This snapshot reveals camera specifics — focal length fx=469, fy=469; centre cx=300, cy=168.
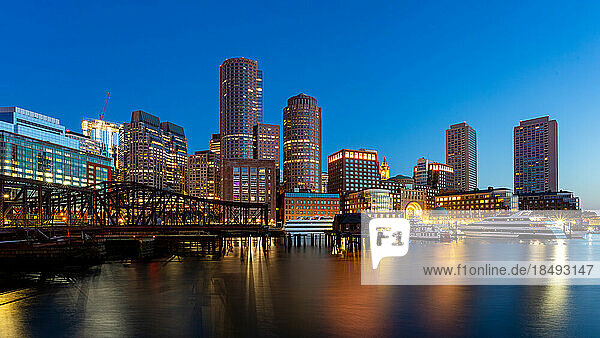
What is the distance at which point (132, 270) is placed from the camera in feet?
229

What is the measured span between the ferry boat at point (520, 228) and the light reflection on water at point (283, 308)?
311ft

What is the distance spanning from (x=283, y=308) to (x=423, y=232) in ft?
373

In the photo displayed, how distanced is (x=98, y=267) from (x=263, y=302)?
4129 centimetres

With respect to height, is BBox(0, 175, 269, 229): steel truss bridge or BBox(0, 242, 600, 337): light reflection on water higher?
BBox(0, 175, 269, 229): steel truss bridge

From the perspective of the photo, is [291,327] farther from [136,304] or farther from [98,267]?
[98,267]

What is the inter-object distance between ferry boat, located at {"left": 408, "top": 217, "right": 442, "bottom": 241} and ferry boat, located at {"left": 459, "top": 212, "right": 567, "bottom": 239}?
1604cm

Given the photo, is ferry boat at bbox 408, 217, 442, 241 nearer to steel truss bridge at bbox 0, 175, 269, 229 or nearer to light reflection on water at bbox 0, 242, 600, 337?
steel truss bridge at bbox 0, 175, 269, 229

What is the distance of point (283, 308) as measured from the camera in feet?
137

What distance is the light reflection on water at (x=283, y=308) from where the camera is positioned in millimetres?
34438

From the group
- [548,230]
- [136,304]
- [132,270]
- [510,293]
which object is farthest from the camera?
[548,230]

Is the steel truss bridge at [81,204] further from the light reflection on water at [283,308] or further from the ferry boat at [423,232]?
the ferry boat at [423,232]

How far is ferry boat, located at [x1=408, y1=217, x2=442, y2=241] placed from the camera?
142625 millimetres

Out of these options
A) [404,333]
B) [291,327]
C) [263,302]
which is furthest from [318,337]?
[263,302]

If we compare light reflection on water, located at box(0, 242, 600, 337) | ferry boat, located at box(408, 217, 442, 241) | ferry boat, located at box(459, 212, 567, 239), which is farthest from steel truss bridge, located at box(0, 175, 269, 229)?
ferry boat, located at box(459, 212, 567, 239)
